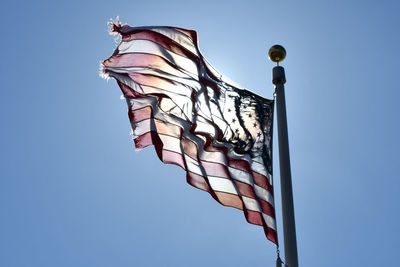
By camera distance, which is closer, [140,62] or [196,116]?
[196,116]

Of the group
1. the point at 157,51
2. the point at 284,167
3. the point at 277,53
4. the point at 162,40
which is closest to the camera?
the point at 284,167

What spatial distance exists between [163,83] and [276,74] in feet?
8.66

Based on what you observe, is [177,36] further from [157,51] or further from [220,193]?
Answer: [220,193]

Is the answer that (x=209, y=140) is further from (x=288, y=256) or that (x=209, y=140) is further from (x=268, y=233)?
(x=288, y=256)

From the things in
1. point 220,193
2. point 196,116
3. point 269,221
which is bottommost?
point 269,221

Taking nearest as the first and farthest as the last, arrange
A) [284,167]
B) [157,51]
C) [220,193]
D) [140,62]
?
[284,167]
[220,193]
[140,62]
[157,51]

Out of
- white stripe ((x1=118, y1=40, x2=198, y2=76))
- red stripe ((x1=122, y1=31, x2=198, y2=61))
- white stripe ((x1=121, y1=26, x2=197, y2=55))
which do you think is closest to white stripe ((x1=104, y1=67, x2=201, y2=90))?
white stripe ((x1=118, y1=40, x2=198, y2=76))

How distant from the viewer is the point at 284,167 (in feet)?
31.7

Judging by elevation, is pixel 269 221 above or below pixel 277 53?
below

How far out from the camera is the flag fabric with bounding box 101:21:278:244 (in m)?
11.3

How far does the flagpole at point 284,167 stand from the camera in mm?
8586

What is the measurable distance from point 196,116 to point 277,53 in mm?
2307

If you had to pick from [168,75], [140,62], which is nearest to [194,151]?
[168,75]

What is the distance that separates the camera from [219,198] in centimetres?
1125
